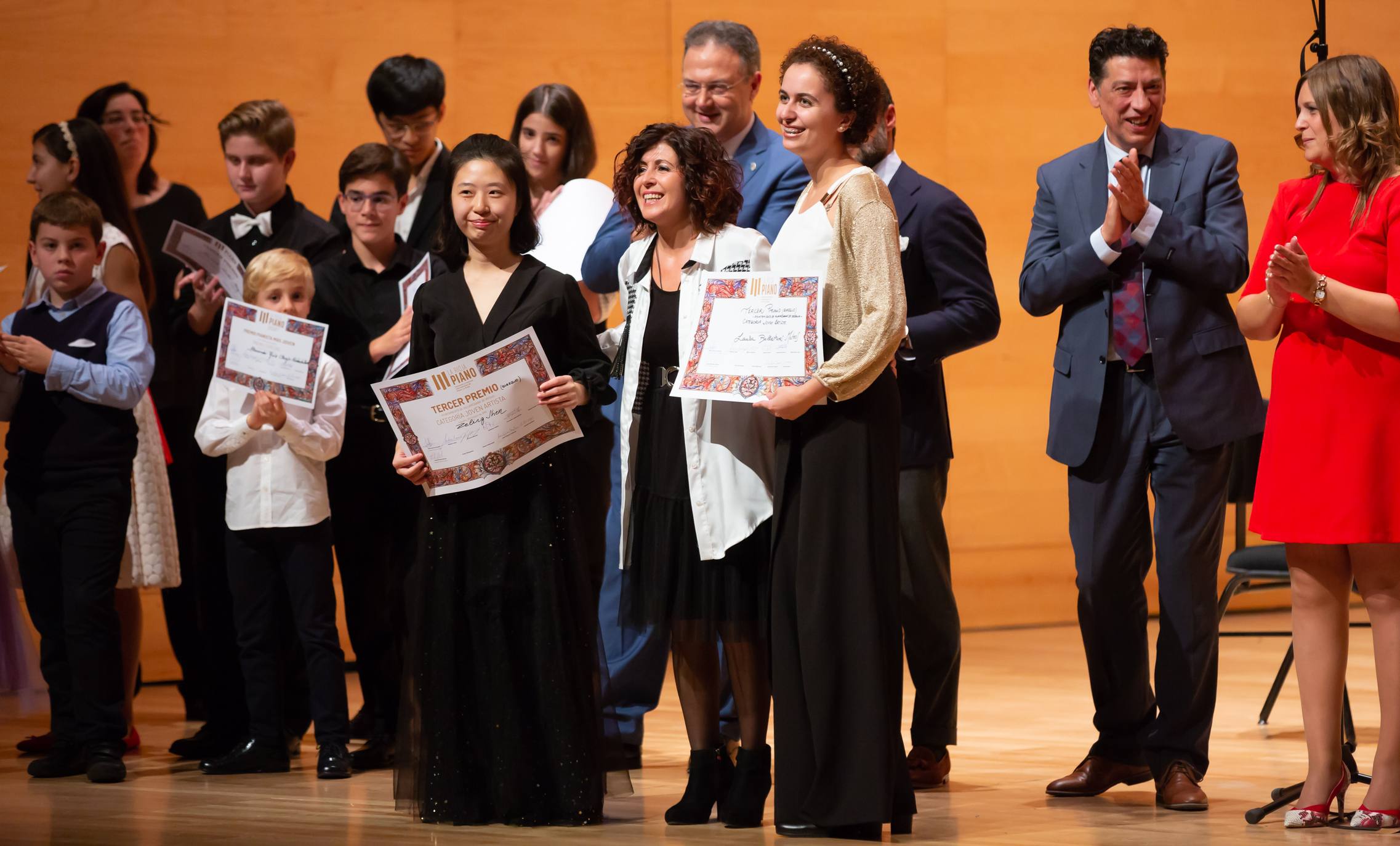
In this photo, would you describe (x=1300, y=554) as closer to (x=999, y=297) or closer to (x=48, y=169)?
(x=48, y=169)

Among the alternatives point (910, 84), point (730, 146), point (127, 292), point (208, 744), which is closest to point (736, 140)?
point (730, 146)

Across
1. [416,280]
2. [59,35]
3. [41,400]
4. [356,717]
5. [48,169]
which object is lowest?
[356,717]

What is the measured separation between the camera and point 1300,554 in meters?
3.66

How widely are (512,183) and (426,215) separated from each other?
136cm

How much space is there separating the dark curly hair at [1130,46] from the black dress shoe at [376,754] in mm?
2564

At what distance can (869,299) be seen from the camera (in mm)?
3432

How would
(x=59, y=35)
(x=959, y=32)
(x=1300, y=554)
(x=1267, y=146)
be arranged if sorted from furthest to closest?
(x=1267, y=146) < (x=959, y=32) < (x=59, y=35) < (x=1300, y=554)

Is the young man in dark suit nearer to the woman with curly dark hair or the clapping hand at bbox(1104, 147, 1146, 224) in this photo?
the woman with curly dark hair

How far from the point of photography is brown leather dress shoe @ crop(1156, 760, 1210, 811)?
385 cm

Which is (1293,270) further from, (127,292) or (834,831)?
Result: (127,292)

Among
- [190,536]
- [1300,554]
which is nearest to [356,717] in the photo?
[190,536]

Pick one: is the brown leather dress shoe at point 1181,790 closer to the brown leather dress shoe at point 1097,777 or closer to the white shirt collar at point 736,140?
the brown leather dress shoe at point 1097,777

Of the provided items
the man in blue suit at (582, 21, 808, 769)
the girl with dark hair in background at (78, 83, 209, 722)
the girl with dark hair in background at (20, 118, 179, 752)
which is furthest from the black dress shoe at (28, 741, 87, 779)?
the man in blue suit at (582, 21, 808, 769)

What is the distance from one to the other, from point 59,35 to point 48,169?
1503 millimetres
